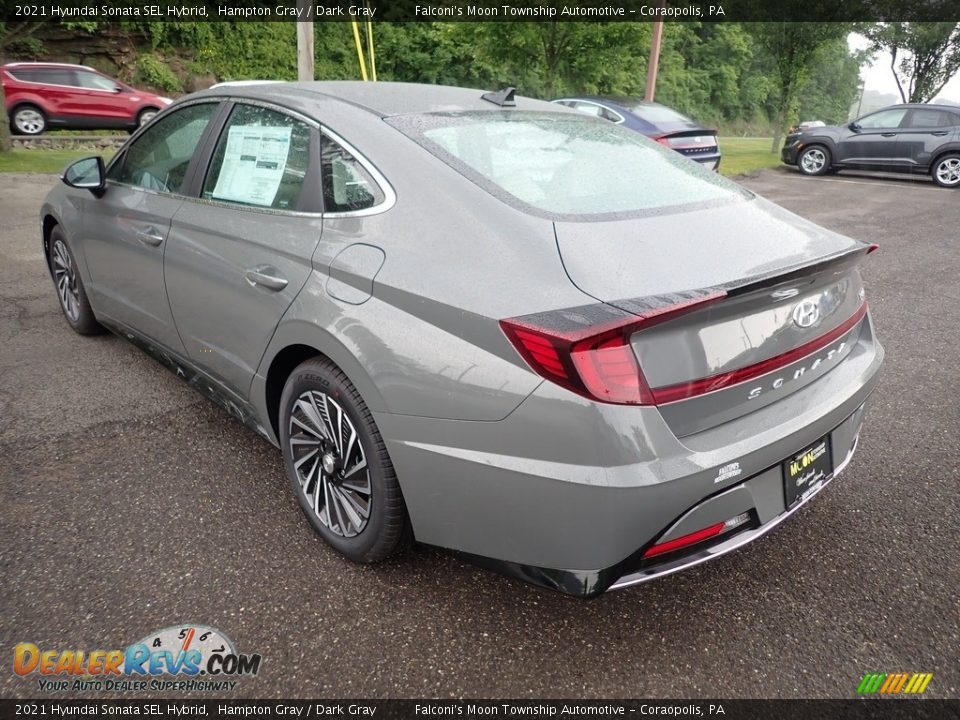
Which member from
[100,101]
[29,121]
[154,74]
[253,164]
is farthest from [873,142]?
[154,74]

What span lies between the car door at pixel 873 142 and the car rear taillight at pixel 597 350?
15020mm

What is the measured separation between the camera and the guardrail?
1435 cm

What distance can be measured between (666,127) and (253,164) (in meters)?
9.55

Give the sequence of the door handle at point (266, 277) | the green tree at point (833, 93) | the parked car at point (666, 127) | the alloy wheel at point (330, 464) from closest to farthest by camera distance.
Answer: the alloy wheel at point (330, 464) < the door handle at point (266, 277) < the parked car at point (666, 127) < the green tree at point (833, 93)

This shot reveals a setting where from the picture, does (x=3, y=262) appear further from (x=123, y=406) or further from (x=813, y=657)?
(x=813, y=657)

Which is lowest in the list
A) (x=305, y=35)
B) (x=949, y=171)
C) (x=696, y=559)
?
(x=696, y=559)

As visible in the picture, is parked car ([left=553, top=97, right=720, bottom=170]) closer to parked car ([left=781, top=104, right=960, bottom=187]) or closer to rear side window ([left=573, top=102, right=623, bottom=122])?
rear side window ([left=573, top=102, right=623, bottom=122])

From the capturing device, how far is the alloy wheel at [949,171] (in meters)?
13.6

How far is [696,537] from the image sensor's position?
190 centimetres

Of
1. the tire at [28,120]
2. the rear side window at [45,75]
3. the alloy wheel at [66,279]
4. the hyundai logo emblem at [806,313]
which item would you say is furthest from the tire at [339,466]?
the rear side window at [45,75]

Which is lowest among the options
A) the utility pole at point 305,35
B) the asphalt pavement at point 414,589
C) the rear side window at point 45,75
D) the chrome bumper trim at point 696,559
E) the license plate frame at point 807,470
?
the asphalt pavement at point 414,589

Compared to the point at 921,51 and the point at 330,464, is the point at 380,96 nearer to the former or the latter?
the point at 330,464

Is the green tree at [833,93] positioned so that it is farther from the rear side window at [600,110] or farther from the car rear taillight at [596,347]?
the car rear taillight at [596,347]

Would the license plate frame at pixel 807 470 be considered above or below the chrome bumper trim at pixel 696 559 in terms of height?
above
